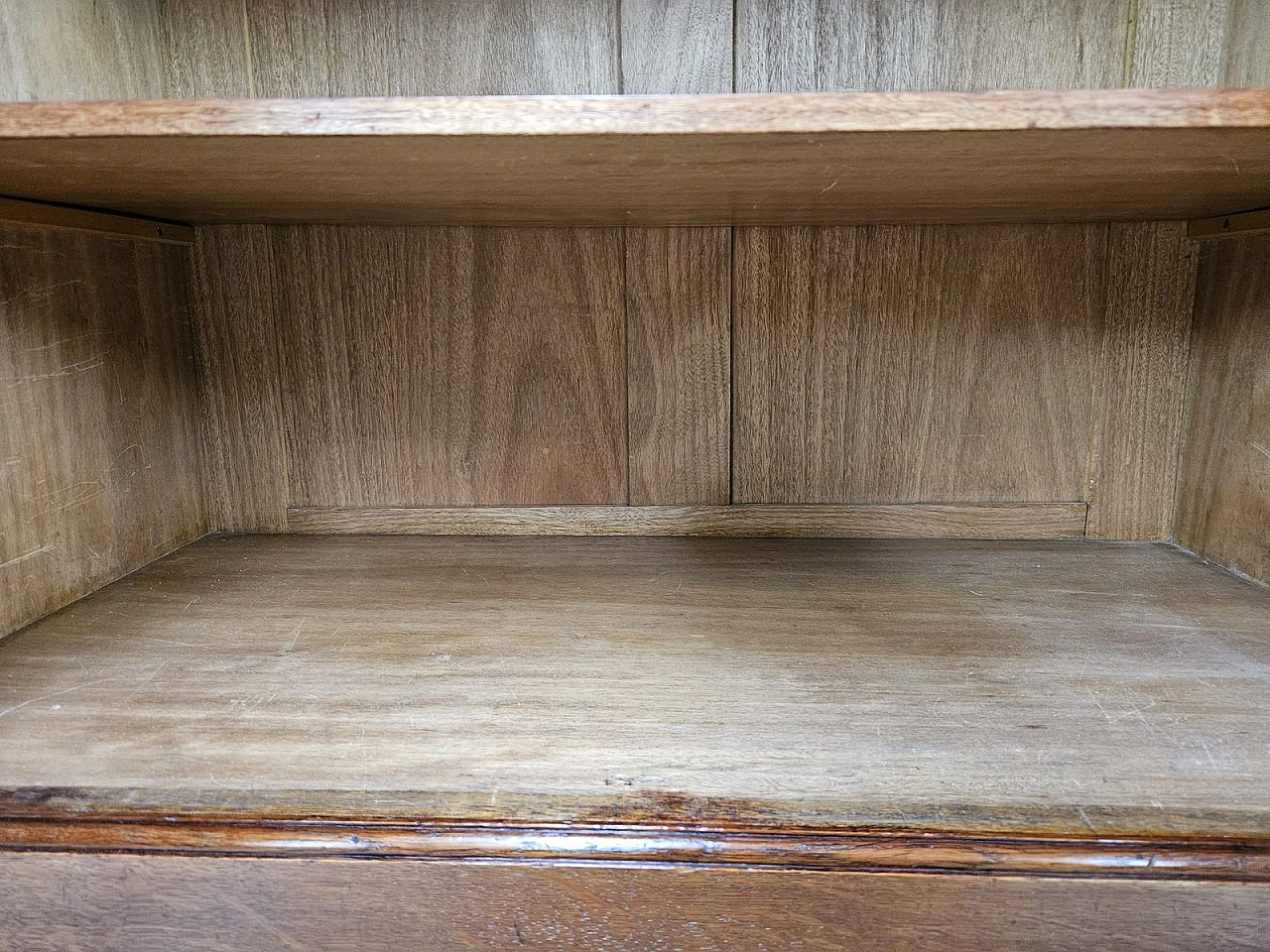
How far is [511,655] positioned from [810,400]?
0.51m

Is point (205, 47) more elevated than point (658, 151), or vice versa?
point (205, 47)

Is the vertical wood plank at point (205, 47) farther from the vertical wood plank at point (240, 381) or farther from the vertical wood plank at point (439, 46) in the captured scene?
the vertical wood plank at point (240, 381)

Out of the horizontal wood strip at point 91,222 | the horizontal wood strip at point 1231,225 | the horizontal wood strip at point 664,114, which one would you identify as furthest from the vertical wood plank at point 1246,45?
the horizontal wood strip at point 91,222

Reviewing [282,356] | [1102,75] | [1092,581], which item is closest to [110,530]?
[282,356]

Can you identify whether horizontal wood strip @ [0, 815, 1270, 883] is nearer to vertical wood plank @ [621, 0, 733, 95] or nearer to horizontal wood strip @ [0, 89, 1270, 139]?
horizontal wood strip @ [0, 89, 1270, 139]

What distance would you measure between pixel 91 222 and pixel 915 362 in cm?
88

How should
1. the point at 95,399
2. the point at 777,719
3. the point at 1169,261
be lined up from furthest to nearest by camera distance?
the point at 1169,261, the point at 95,399, the point at 777,719

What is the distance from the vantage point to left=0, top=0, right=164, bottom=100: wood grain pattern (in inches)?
29.9

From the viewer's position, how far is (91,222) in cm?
87

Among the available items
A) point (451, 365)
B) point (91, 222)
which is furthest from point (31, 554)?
point (451, 365)

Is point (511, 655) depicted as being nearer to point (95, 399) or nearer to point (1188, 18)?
point (95, 399)

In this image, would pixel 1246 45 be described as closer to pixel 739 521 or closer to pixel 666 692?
pixel 739 521

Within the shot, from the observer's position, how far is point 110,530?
3.05ft

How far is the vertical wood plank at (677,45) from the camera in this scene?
36.2 inches
